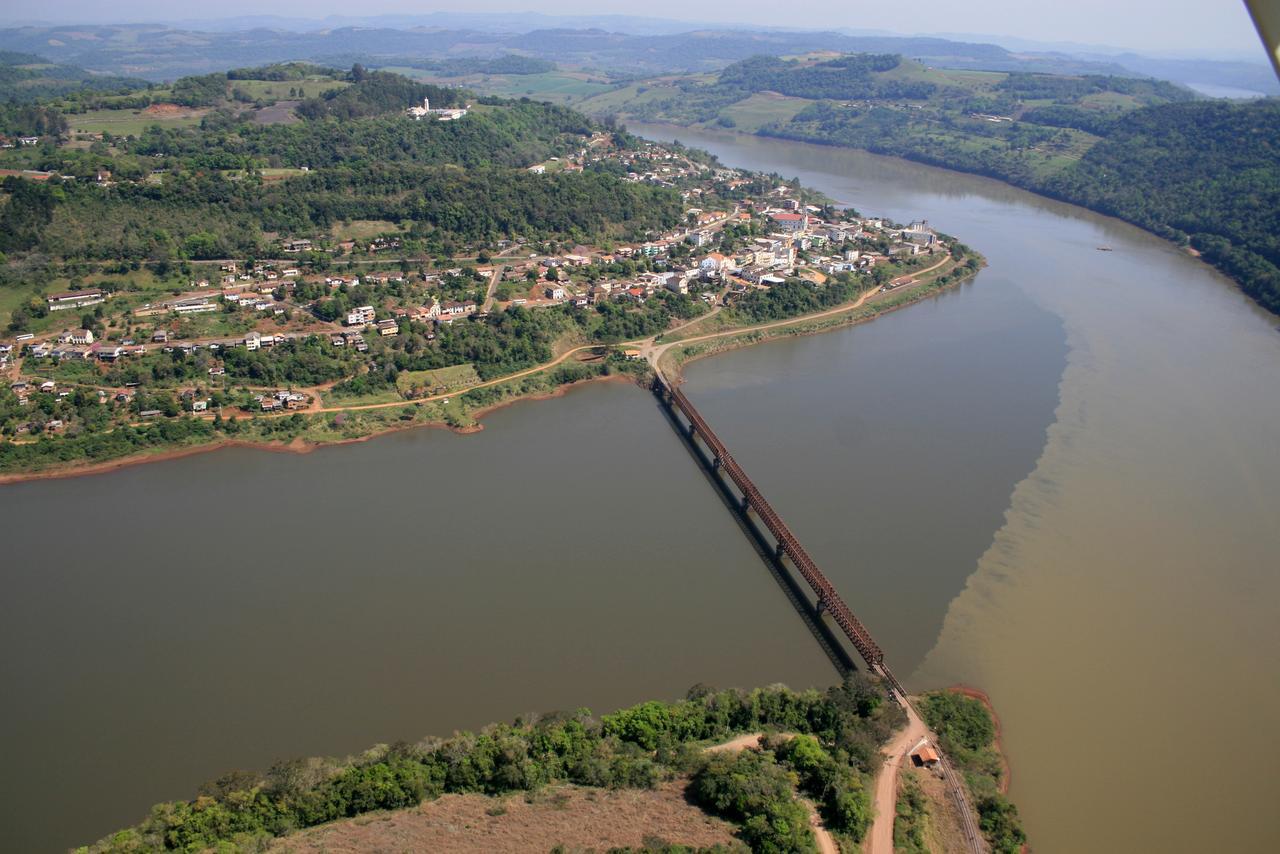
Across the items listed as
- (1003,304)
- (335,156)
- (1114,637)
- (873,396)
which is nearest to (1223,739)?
(1114,637)

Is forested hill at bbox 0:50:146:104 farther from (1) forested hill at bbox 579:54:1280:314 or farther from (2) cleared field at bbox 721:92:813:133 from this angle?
(2) cleared field at bbox 721:92:813:133

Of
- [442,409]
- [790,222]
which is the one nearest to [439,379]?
[442,409]

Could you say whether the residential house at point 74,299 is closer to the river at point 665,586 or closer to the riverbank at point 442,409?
the riverbank at point 442,409

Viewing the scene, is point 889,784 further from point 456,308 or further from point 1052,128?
point 1052,128

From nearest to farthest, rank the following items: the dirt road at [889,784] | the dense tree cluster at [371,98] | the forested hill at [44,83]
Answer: the dirt road at [889,784], the dense tree cluster at [371,98], the forested hill at [44,83]

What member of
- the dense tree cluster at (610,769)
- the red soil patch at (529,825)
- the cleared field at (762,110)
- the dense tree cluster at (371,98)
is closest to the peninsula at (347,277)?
the dense tree cluster at (371,98)

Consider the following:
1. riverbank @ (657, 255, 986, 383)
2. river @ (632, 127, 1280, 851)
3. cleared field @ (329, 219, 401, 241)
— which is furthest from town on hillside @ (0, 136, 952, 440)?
river @ (632, 127, 1280, 851)
